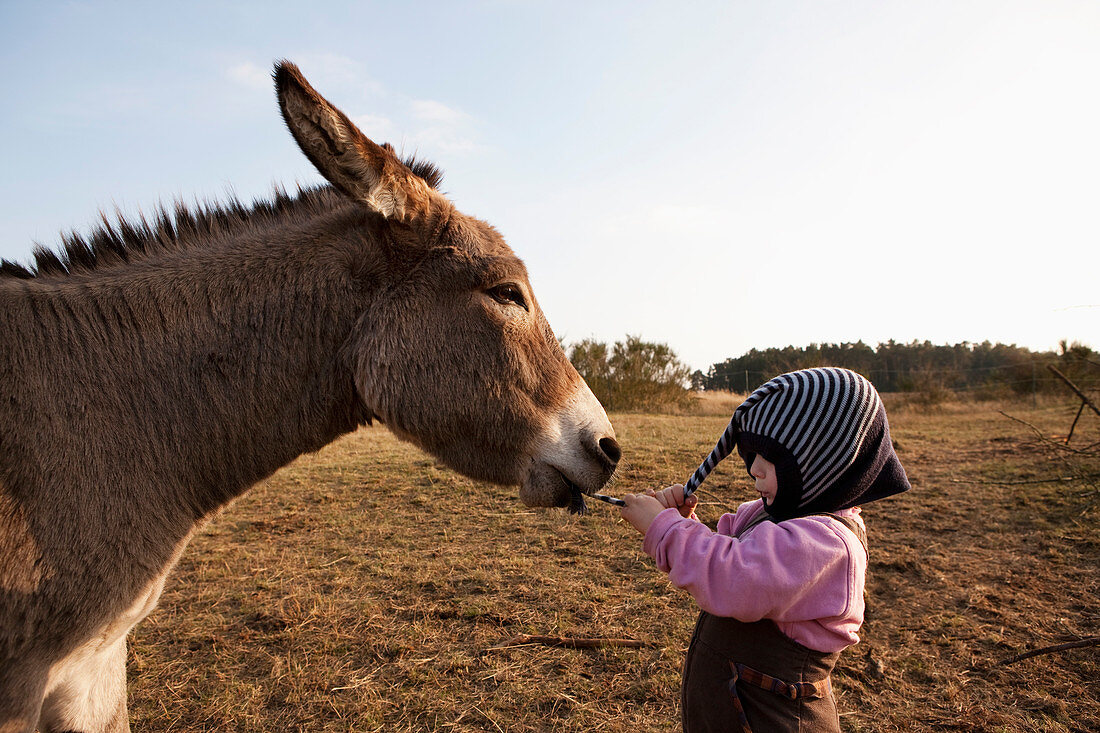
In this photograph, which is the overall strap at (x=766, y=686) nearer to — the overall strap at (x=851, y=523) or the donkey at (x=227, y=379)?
the overall strap at (x=851, y=523)

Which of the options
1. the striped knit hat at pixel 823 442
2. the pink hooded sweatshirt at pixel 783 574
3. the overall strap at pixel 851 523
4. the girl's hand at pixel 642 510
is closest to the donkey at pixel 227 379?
the girl's hand at pixel 642 510

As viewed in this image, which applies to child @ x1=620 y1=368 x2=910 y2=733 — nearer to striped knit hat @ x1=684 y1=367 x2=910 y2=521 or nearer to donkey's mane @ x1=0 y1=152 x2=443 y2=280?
striped knit hat @ x1=684 y1=367 x2=910 y2=521

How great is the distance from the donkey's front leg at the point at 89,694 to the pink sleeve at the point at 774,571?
6.84ft

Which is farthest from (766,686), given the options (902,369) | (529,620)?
(902,369)

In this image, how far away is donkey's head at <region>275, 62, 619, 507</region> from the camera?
2.29m

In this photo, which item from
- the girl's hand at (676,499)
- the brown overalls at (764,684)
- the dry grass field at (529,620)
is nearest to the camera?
the brown overalls at (764,684)

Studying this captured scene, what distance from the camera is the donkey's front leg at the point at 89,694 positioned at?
6.97 feet

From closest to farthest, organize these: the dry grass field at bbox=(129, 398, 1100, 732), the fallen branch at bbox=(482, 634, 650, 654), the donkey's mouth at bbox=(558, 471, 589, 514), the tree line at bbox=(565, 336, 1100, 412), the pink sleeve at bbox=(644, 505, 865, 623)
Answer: the pink sleeve at bbox=(644, 505, 865, 623)
the donkey's mouth at bbox=(558, 471, 589, 514)
the dry grass field at bbox=(129, 398, 1100, 732)
the fallen branch at bbox=(482, 634, 650, 654)
the tree line at bbox=(565, 336, 1100, 412)

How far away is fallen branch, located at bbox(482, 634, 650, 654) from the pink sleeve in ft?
7.33

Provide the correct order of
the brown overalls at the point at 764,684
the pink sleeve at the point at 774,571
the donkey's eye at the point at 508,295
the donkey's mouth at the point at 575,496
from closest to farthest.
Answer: the pink sleeve at the point at 774,571 < the brown overalls at the point at 764,684 < the donkey's mouth at the point at 575,496 < the donkey's eye at the point at 508,295

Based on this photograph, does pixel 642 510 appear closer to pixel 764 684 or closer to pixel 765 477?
pixel 765 477

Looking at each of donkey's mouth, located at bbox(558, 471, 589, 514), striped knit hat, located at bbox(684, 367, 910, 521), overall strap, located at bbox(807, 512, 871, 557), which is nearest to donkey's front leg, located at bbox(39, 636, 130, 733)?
donkey's mouth, located at bbox(558, 471, 589, 514)

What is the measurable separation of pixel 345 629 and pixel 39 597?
2.67 metres

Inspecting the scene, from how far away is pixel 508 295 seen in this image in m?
2.55
